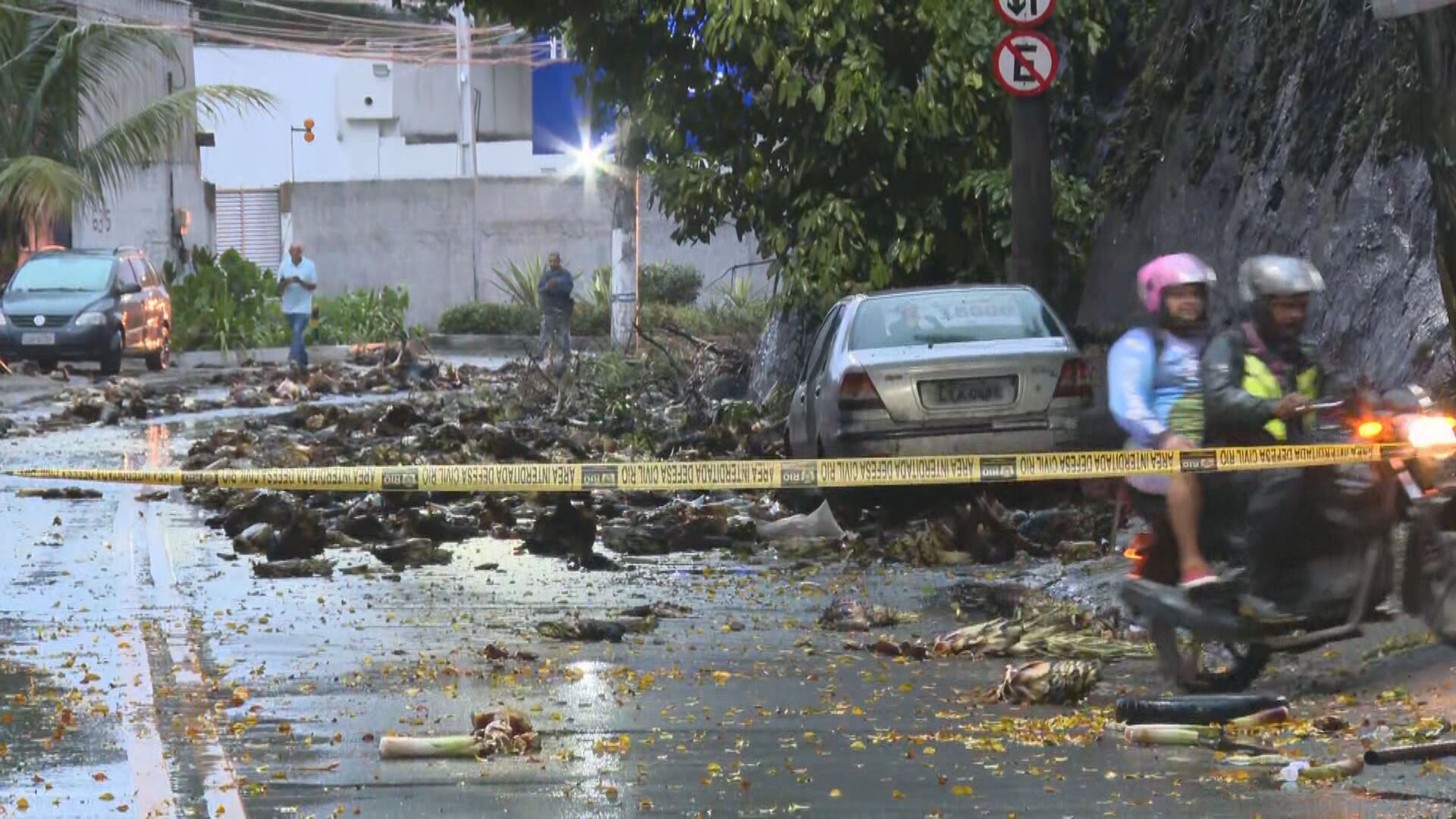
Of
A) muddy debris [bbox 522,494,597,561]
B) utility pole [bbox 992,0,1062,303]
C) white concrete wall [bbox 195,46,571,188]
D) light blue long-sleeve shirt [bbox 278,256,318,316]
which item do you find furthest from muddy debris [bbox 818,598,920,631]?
white concrete wall [bbox 195,46,571,188]

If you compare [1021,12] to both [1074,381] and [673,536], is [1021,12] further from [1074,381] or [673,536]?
[673,536]

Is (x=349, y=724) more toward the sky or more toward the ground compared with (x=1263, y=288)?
more toward the ground

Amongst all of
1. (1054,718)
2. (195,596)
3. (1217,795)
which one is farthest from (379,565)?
(1217,795)

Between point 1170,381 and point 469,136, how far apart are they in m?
46.4

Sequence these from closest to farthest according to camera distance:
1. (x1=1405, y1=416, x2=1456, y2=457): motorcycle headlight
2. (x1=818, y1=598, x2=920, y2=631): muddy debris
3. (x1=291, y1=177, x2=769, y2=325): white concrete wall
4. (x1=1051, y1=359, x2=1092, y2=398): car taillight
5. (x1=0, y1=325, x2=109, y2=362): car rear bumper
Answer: (x1=1405, y1=416, x2=1456, y2=457): motorcycle headlight → (x1=818, y1=598, x2=920, y2=631): muddy debris → (x1=1051, y1=359, x2=1092, y2=398): car taillight → (x1=0, y1=325, x2=109, y2=362): car rear bumper → (x1=291, y1=177, x2=769, y2=325): white concrete wall

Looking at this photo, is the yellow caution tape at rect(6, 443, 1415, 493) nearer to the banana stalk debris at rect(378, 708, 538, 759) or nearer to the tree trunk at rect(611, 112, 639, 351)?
the banana stalk debris at rect(378, 708, 538, 759)

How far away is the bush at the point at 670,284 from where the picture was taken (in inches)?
1784

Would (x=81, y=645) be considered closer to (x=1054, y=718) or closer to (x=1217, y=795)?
(x=1054, y=718)

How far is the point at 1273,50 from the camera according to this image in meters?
16.2

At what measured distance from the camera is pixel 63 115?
3631 centimetres

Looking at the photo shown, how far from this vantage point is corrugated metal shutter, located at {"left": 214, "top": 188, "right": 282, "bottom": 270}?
166 feet

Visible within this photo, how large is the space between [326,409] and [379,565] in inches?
392

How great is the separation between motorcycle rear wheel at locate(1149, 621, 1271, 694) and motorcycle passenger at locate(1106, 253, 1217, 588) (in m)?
0.23

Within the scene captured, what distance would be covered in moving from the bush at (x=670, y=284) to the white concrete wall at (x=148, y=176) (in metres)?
9.39
